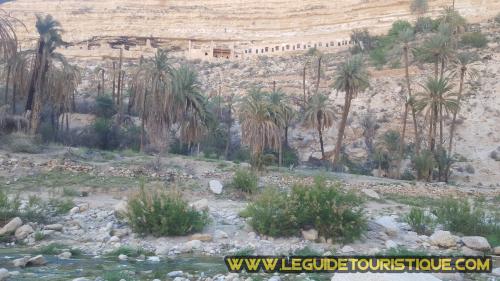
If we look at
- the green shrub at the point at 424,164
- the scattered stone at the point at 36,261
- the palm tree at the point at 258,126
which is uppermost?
the palm tree at the point at 258,126

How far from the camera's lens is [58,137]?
35656 millimetres

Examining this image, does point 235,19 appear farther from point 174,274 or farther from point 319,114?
point 174,274

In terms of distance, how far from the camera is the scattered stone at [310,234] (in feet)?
45.5

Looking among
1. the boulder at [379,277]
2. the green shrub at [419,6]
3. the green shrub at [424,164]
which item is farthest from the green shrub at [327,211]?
the green shrub at [419,6]

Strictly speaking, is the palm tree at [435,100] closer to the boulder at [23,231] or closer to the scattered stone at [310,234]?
the scattered stone at [310,234]

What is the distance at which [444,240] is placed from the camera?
1423 centimetres

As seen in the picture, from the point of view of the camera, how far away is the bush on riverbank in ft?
45.2

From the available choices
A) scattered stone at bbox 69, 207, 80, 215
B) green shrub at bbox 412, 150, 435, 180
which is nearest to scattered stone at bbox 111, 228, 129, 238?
scattered stone at bbox 69, 207, 80, 215

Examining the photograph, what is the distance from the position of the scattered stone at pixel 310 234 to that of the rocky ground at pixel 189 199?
0.03 m

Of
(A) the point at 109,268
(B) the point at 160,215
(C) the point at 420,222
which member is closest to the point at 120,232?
(B) the point at 160,215

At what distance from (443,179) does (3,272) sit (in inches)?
1218

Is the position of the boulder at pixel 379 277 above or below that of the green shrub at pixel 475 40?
below

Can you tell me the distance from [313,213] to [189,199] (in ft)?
24.9

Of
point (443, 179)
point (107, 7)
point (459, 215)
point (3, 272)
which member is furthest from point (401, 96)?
point (107, 7)
